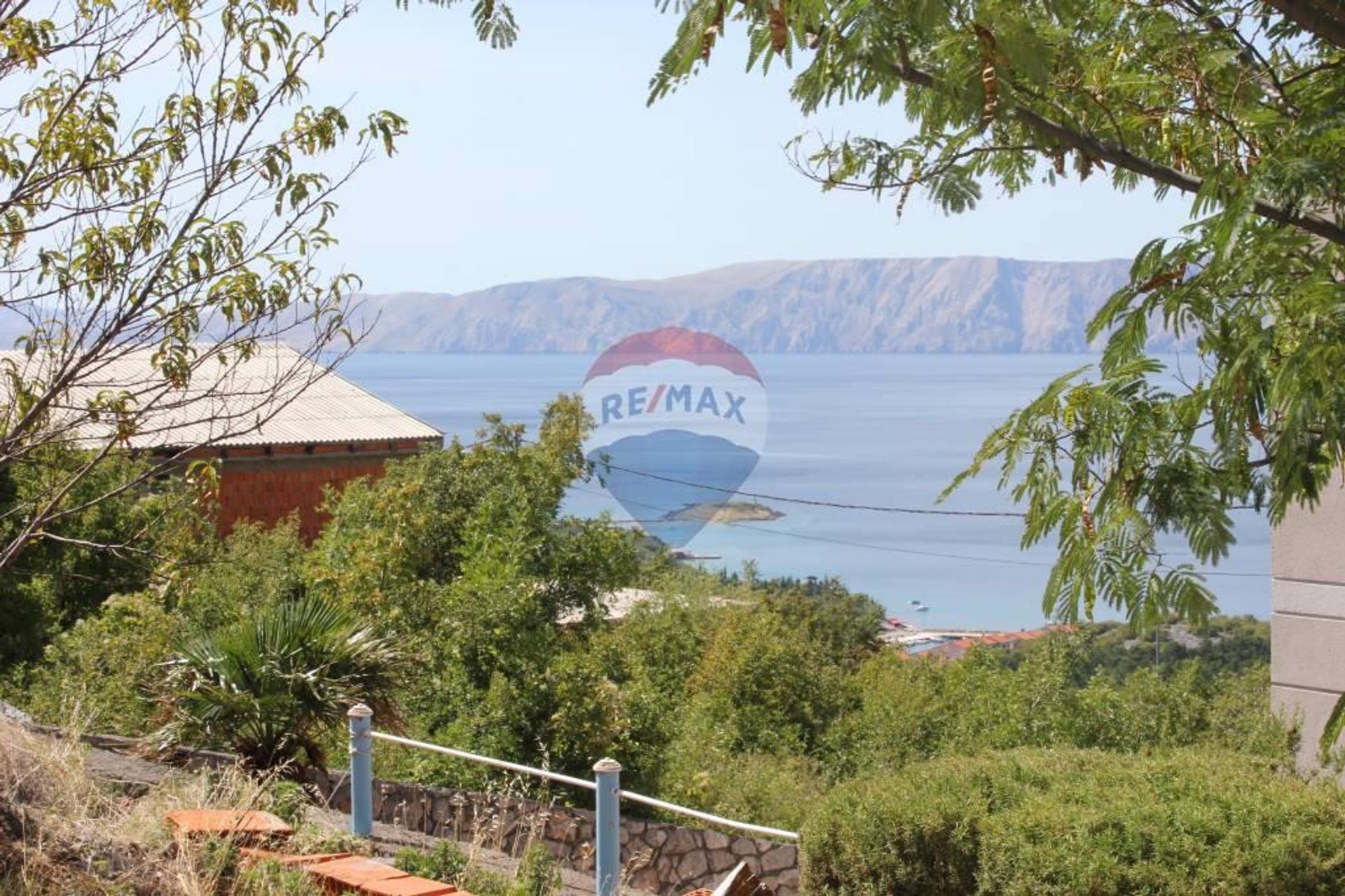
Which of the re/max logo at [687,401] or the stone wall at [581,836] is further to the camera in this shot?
the re/max logo at [687,401]

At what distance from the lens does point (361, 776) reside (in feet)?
27.7

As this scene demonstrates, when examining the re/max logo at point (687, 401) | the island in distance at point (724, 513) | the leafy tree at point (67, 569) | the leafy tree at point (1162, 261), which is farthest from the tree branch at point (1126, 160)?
the re/max logo at point (687, 401)

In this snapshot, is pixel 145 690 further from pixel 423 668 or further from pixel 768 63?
pixel 768 63

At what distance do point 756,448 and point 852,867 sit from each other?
79.4 metres

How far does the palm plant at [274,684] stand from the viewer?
382 inches

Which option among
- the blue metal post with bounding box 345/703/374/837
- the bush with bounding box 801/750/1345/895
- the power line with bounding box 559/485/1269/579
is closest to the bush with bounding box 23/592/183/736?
the blue metal post with bounding box 345/703/374/837

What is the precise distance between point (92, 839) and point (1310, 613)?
682 cm

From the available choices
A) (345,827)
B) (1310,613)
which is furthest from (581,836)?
(1310,613)

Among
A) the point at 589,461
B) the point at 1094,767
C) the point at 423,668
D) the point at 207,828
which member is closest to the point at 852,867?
the point at 1094,767

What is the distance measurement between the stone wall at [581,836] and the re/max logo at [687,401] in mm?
57687

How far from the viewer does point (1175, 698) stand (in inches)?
546

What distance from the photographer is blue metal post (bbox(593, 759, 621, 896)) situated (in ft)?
24.1

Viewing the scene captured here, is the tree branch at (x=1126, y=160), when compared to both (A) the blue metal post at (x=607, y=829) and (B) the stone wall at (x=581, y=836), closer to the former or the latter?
(A) the blue metal post at (x=607, y=829)

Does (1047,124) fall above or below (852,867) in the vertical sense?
above
